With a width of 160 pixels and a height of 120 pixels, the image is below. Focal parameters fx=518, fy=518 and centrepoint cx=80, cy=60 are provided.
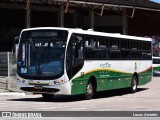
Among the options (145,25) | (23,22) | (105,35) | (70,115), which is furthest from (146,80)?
(145,25)

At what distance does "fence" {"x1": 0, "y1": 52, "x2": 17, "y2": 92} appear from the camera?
28969 millimetres

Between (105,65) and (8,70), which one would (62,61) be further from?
(8,70)

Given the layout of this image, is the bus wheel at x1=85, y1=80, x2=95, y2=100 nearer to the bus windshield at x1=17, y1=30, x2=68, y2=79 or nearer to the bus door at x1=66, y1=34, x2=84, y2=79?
the bus door at x1=66, y1=34, x2=84, y2=79

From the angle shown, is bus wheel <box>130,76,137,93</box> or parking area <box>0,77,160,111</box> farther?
bus wheel <box>130,76,137,93</box>

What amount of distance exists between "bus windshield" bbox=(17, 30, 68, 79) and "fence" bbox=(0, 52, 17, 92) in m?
7.94

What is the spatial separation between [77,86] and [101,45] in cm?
297

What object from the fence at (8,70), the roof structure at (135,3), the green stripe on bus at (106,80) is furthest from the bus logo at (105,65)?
the roof structure at (135,3)

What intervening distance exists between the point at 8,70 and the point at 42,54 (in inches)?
353

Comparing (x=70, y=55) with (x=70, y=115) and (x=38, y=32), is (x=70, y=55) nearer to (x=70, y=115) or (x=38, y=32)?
(x=38, y=32)

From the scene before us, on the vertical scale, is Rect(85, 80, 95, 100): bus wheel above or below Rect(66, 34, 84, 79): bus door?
below

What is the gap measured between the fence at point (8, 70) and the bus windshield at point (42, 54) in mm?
7944

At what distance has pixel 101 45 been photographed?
22.9m

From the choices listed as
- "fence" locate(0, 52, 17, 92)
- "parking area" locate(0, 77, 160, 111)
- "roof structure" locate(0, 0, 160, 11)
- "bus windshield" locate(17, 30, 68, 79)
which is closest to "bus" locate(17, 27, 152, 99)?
"bus windshield" locate(17, 30, 68, 79)

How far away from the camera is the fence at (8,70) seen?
28969mm
